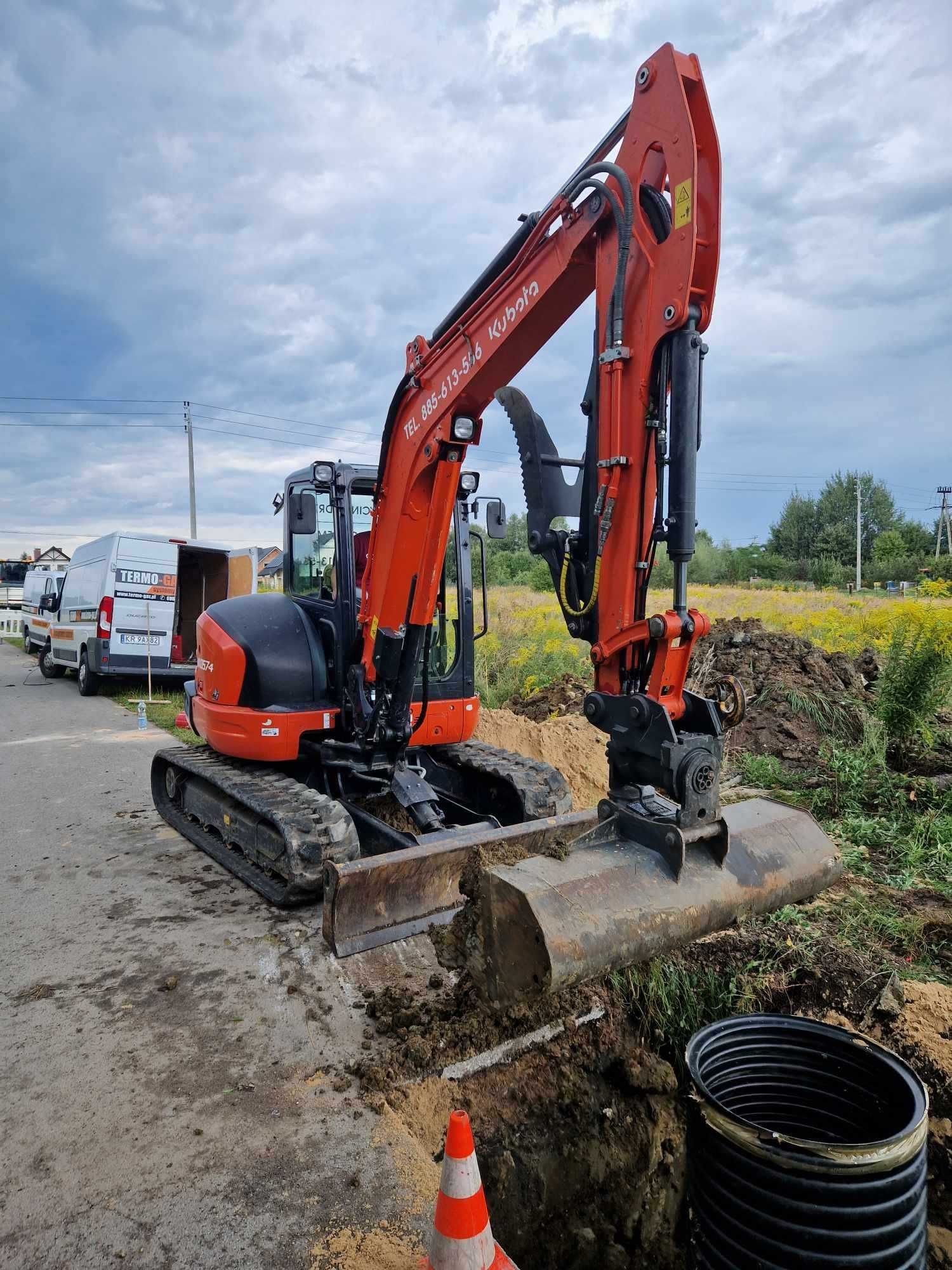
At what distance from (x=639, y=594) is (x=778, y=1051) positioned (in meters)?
1.63

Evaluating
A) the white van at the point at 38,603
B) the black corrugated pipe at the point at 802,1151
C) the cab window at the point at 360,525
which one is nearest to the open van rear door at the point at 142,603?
the white van at the point at 38,603

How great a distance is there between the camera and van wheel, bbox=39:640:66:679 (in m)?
17.4

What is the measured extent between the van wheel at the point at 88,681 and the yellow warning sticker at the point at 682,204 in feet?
46.2

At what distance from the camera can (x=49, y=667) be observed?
17594 millimetres

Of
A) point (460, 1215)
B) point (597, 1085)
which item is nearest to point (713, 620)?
point (597, 1085)

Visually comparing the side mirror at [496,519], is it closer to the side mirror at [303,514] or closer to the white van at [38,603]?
the side mirror at [303,514]

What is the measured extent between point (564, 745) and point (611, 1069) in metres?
4.78

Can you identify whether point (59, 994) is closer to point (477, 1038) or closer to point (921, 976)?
point (477, 1038)

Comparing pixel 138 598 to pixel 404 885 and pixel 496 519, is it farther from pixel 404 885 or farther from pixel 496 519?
pixel 404 885

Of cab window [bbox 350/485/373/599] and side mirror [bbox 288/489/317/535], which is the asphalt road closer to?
cab window [bbox 350/485/373/599]

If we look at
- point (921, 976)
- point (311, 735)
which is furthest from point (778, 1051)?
point (311, 735)

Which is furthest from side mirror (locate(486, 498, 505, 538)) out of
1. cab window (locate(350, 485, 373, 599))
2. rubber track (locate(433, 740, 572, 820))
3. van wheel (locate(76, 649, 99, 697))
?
van wheel (locate(76, 649, 99, 697))

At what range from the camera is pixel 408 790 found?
5.07 metres

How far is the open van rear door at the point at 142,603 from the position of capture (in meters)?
13.2
